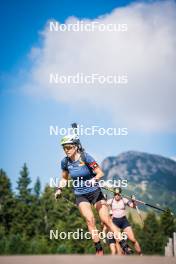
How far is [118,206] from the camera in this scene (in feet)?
31.0

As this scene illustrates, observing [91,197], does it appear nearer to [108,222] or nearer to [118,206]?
[108,222]

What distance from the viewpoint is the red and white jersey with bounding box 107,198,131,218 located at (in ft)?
30.5

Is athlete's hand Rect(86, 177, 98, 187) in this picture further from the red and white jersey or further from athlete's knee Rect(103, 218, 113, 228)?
the red and white jersey

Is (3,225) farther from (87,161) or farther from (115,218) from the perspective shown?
(87,161)

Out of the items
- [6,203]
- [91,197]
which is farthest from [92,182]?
[6,203]

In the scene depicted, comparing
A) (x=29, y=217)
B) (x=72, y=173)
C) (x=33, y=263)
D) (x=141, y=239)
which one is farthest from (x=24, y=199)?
(x=33, y=263)

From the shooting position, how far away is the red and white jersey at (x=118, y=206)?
930cm

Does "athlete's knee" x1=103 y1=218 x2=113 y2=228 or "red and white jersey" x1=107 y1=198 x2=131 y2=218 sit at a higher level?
"red and white jersey" x1=107 y1=198 x2=131 y2=218

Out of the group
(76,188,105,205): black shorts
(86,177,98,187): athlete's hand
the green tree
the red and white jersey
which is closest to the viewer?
(86,177,98,187): athlete's hand

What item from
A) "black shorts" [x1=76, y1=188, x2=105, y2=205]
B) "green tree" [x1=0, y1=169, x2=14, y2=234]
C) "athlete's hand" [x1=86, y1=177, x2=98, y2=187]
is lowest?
"black shorts" [x1=76, y1=188, x2=105, y2=205]

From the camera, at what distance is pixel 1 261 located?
438 cm

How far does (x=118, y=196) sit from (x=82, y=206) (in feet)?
7.56

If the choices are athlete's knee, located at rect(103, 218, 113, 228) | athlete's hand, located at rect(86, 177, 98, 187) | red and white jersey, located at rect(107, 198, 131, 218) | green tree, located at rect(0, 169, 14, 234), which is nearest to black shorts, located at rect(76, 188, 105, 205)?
athlete's hand, located at rect(86, 177, 98, 187)

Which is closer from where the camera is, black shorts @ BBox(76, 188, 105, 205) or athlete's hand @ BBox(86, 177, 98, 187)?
athlete's hand @ BBox(86, 177, 98, 187)
